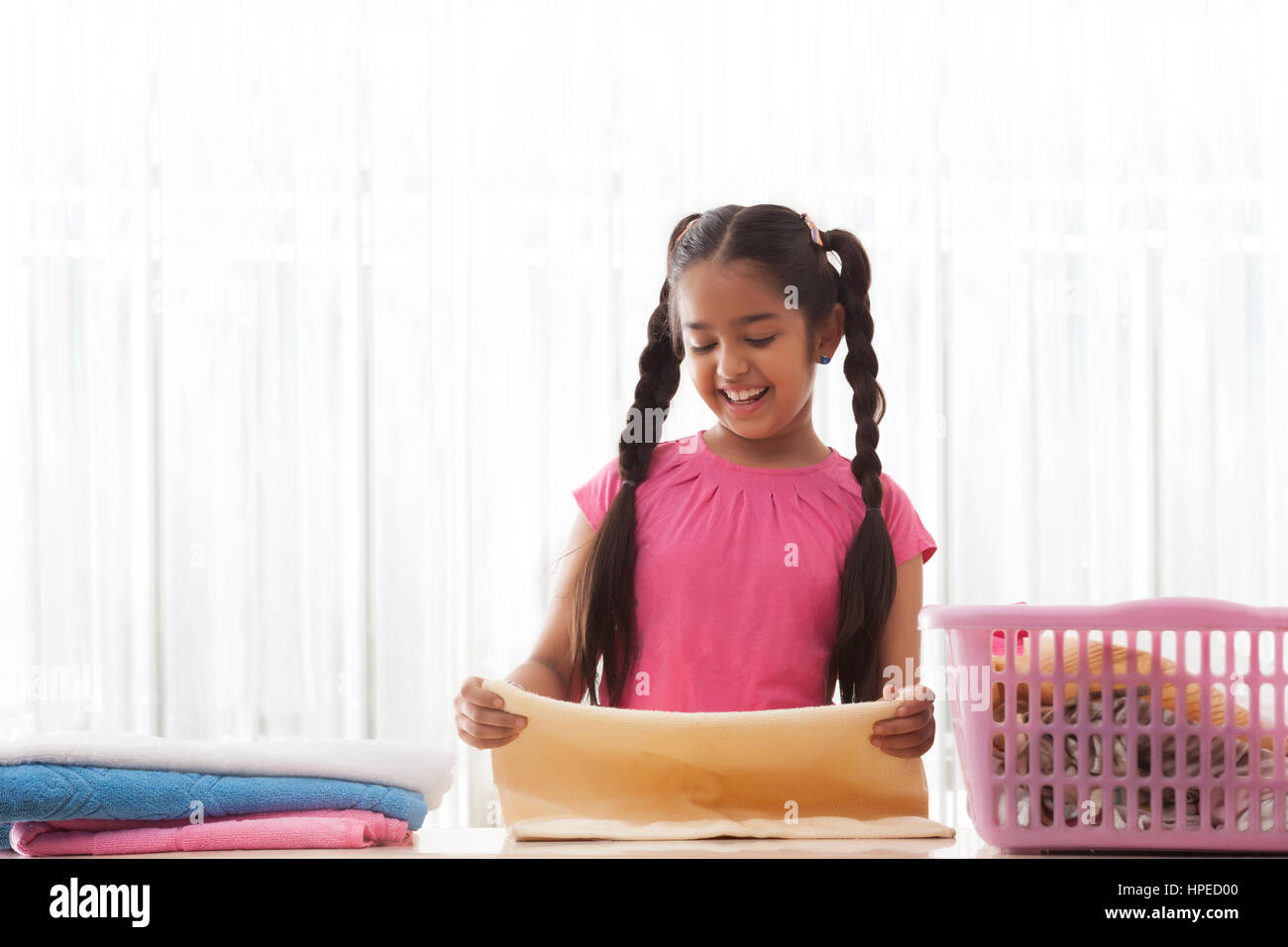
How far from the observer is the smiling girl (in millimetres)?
1089

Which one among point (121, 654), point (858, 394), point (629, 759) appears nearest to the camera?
point (629, 759)

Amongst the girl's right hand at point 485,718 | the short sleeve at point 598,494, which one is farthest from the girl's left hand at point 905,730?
the short sleeve at point 598,494

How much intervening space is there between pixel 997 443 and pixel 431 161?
1273 mm

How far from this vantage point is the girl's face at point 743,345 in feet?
3.49

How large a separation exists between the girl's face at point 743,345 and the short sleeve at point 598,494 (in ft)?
0.55

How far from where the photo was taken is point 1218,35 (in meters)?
2.45

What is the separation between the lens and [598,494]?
1.23 metres

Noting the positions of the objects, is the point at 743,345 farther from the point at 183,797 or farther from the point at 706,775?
the point at 183,797

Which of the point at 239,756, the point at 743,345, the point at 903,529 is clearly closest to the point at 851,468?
the point at 903,529

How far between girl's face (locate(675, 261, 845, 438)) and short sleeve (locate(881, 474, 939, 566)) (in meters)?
0.16

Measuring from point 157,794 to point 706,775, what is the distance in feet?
1.10

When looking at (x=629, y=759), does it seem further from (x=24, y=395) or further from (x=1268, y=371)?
(x=1268, y=371)

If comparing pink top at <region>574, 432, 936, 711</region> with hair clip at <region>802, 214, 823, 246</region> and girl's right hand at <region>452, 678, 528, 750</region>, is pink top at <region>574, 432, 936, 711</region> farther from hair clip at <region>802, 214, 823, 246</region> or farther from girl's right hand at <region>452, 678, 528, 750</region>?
girl's right hand at <region>452, 678, 528, 750</region>
